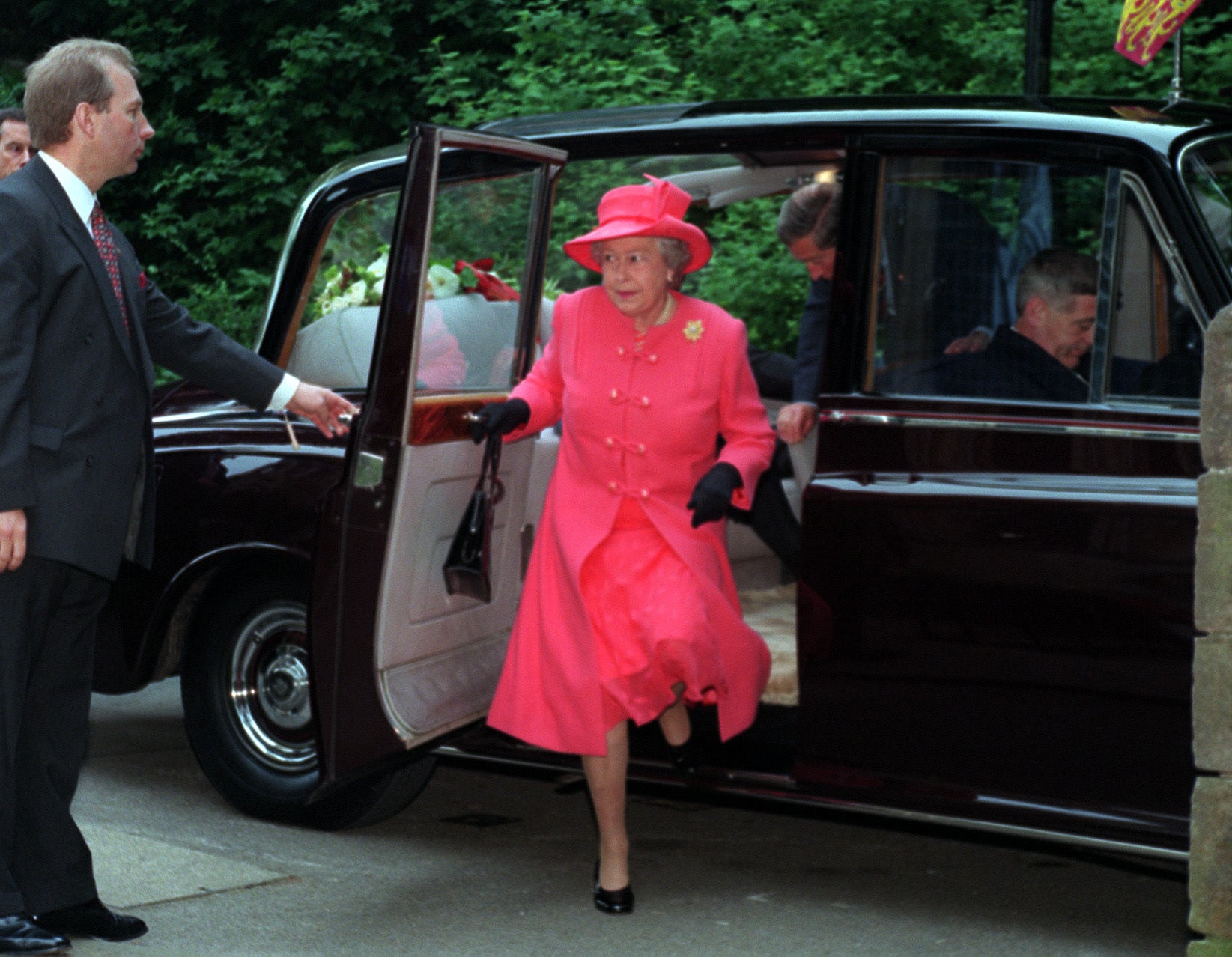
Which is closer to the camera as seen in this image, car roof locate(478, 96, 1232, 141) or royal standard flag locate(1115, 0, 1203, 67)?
car roof locate(478, 96, 1232, 141)

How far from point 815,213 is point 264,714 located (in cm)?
234

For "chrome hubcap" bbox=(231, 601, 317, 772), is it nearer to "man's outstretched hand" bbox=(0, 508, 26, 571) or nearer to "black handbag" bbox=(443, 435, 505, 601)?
"black handbag" bbox=(443, 435, 505, 601)

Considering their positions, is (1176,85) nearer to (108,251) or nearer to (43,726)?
(108,251)

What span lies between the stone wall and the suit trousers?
2542 mm

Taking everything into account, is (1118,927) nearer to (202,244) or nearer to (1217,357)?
(1217,357)

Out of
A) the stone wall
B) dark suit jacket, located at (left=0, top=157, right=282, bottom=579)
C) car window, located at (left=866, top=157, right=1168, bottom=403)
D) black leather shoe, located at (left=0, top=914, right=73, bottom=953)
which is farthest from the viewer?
car window, located at (left=866, top=157, right=1168, bottom=403)

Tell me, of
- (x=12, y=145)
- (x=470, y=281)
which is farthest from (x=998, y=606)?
(x=12, y=145)

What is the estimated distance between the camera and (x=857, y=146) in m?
4.79

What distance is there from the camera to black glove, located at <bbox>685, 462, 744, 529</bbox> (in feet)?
14.7

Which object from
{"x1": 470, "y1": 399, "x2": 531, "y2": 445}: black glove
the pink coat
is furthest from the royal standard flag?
{"x1": 470, "y1": 399, "x2": 531, "y2": 445}: black glove

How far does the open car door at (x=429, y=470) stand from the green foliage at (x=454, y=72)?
4.21 metres

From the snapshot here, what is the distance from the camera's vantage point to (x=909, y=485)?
456 cm

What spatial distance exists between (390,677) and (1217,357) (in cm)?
224

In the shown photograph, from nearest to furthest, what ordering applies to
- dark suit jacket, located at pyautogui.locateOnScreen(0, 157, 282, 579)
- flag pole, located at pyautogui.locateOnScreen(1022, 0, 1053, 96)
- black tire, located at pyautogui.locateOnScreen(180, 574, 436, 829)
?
dark suit jacket, located at pyautogui.locateOnScreen(0, 157, 282, 579)
black tire, located at pyautogui.locateOnScreen(180, 574, 436, 829)
flag pole, located at pyautogui.locateOnScreen(1022, 0, 1053, 96)
